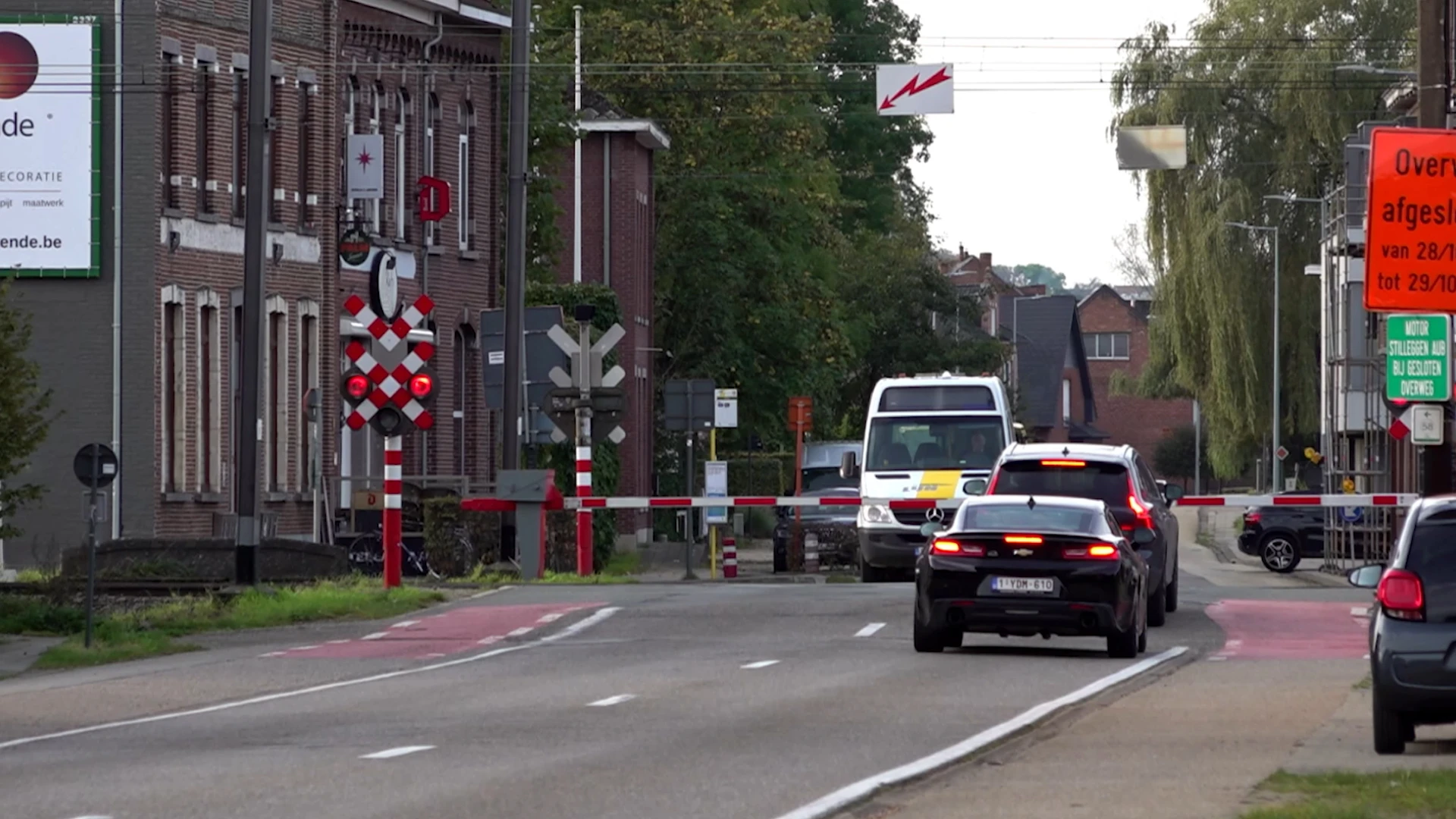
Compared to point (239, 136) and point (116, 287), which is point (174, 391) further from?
point (239, 136)

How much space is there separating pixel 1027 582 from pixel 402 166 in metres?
28.2

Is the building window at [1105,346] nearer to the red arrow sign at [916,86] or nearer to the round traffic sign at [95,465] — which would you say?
the red arrow sign at [916,86]

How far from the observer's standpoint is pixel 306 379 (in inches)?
1774

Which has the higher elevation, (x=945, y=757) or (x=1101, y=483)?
(x=1101, y=483)

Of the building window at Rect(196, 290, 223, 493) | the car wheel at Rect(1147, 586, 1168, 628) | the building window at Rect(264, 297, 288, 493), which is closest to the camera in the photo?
the car wheel at Rect(1147, 586, 1168, 628)

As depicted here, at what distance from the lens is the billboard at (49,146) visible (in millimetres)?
39406

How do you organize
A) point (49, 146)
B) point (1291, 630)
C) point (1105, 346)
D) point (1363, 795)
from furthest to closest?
point (1105, 346)
point (49, 146)
point (1291, 630)
point (1363, 795)

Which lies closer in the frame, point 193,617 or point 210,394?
point 193,617

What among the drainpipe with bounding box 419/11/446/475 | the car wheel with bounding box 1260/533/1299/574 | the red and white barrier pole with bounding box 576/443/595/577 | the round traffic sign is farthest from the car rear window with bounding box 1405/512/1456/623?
the car wheel with bounding box 1260/533/1299/574

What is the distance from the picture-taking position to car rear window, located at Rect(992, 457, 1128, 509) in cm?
2641

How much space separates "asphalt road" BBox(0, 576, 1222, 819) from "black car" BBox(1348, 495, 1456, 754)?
2.29 meters

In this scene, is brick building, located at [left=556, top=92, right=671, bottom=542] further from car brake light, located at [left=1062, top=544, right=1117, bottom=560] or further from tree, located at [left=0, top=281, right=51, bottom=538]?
car brake light, located at [left=1062, top=544, right=1117, bottom=560]

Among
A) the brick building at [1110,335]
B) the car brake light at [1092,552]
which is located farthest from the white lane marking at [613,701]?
the brick building at [1110,335]

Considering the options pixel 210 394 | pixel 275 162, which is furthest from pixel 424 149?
pixel 210 394
